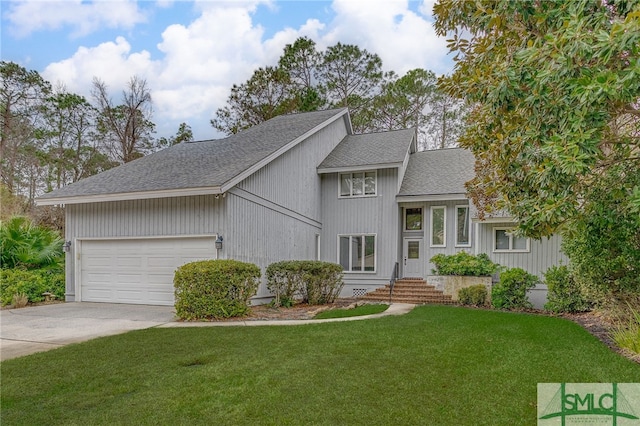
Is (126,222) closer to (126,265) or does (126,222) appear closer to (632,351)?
(126,265)

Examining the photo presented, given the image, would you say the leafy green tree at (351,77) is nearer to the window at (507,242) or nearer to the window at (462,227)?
the window at (462,227)

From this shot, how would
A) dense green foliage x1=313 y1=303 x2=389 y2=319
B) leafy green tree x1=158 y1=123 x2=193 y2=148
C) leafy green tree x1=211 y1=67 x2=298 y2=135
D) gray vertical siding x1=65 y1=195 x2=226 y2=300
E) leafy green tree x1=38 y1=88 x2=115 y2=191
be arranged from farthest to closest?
1. leafy green tree x1=158 y1=123 x2=193 y2=148
2. leafy green tree x1=211 y1=67 x2=298 y2=135
3. leafy green tree x1=38 y1=88 x2=115 y2=191
4. gray vertical siding x1=65 y1=195 x2=226 y2=300
5. dense green foliage x1=313 y1=303 x2=389 y2=319

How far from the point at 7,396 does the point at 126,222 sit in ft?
26.0

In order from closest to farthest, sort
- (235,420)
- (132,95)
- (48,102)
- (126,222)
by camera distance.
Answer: (235,420) < (126,222) < (48,102) < (132,95)

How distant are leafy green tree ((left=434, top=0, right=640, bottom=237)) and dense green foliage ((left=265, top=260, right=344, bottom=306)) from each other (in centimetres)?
611

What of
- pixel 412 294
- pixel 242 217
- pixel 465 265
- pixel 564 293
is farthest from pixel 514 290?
pixel 242 217

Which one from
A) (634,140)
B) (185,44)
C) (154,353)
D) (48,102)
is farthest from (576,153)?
(48,102)

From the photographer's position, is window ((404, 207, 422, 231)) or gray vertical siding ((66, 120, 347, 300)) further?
window ((404, 207, 422, 231))

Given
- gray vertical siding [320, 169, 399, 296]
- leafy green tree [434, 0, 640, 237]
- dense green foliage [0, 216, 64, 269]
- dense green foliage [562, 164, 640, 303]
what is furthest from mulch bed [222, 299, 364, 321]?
dense green foliage [0, 216, 64, 269]

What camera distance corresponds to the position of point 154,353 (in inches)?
222

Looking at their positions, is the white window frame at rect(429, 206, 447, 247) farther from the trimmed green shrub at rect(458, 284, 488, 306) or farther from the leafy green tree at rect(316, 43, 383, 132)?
the leafy green tree at rect(316, 43, 383, 132)

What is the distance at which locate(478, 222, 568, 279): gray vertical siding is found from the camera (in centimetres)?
1289

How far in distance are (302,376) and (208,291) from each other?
15.3 feet

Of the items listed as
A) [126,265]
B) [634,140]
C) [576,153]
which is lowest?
[126,265]
